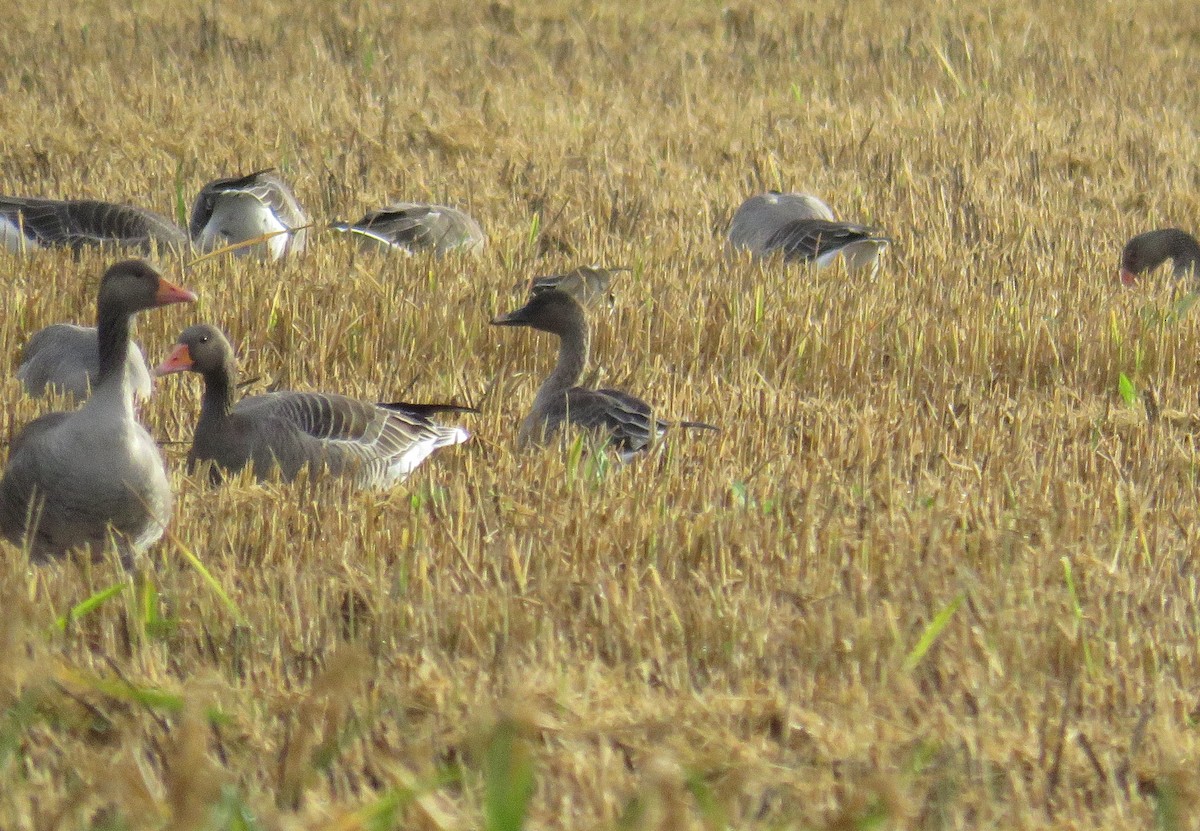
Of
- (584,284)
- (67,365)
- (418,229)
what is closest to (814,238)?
(584,284)

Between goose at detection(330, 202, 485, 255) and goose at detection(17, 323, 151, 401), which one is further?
goose at detection(330, 202, 485, 255)

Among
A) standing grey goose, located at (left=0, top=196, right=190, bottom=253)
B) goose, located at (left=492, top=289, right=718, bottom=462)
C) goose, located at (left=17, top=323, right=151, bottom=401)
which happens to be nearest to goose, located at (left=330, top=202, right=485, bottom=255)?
standing grey goose, located at (left=0, top=196, right=190, bottom=253)

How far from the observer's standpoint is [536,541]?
14.2ft

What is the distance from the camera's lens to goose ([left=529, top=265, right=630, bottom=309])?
291 inches

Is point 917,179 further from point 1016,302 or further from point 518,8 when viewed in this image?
point 518,8

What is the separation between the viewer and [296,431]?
17.9 feet

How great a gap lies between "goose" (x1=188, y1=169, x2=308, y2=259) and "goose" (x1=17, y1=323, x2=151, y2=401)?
2.28 metres

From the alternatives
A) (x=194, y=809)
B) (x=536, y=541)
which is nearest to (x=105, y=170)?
(x=536, y=541)

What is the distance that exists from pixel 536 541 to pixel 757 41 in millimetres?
13012

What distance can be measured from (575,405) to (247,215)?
3878 mm

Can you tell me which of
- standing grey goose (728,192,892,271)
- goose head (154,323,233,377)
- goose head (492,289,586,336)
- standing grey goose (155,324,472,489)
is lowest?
standing grey goose (728,192,892,271)

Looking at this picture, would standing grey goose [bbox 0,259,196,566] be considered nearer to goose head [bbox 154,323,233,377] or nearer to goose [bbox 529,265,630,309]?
goose head [bbox 154,323,233,377]

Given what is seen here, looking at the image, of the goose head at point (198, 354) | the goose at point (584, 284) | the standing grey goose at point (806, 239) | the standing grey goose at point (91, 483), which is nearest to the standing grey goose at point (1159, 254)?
the standing grey goose at point (806, 239)

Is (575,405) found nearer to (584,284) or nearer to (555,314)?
(555,314)
